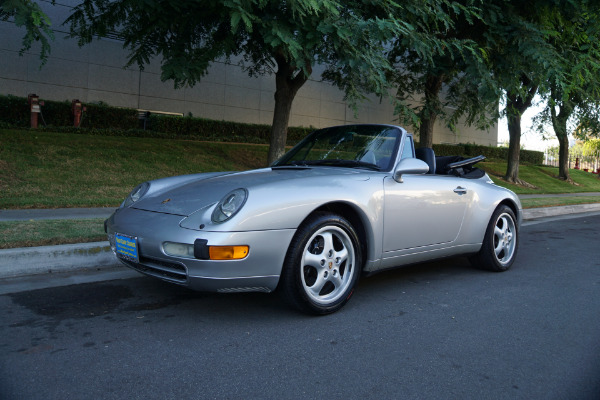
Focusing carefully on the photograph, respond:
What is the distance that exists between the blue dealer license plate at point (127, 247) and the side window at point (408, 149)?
2292mm

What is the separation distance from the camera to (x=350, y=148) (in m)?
4.47

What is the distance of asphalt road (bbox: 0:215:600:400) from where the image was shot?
2459 mm

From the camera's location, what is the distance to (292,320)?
11.2 ft

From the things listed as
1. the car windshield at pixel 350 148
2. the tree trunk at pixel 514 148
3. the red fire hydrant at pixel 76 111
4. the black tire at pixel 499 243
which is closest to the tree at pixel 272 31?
the car windshield at pixel 350 148

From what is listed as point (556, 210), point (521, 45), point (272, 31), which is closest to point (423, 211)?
point (272, 31)

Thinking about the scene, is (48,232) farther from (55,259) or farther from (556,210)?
(556,210)

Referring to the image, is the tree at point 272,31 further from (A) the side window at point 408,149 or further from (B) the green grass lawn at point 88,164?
(B) the green grass lawn at point 88,164

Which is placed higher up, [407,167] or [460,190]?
[407,167]

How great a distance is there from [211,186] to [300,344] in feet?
4.35

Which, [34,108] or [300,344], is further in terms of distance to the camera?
[34,108]

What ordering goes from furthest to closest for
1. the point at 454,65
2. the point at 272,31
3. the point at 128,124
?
the point at 128,124 → the point at 454,65 → the point at 272,31

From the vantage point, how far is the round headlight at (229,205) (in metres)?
3.15

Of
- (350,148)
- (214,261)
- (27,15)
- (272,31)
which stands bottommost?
(214,261)

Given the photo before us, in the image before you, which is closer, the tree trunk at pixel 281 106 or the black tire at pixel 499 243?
the black tire at pixel 499 243
